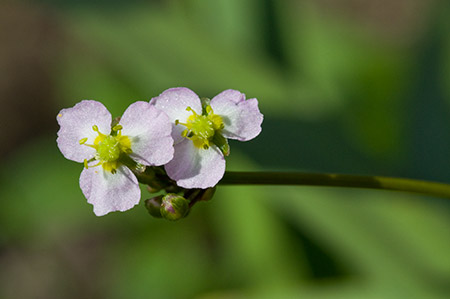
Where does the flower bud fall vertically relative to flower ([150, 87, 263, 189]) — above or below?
below

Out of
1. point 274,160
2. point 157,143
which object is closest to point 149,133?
point 157,143

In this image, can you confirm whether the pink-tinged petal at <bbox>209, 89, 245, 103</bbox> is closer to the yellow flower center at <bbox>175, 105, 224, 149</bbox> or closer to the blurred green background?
the yellow flower center at <bbox>175, 105, 224, 149</bbox>

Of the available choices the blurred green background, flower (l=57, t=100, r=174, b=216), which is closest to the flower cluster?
flower (l=57, t=100, r=174, b=216)

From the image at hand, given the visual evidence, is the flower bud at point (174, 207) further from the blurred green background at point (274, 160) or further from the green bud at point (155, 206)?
the blurred green background at point (274, 160)

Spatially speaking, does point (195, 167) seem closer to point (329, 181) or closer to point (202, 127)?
point (202, 127)

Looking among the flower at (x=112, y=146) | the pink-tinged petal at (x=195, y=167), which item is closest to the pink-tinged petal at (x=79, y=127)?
the flower at (x=112, y=146)

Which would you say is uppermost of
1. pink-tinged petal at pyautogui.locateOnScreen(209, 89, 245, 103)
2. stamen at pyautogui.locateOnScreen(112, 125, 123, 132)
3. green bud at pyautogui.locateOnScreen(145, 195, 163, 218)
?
pink-tinged petal at pyautogui.locateOnScreen(209, 89, 245, 103)
